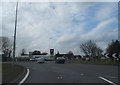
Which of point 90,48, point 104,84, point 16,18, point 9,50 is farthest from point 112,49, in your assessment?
point 104,84

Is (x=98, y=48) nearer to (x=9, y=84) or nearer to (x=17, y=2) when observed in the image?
(x=17, y=2)

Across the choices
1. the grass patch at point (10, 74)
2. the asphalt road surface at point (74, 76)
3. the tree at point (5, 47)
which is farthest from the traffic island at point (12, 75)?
the tree at point (5, 47)

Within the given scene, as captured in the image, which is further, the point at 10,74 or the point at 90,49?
the point at 90,49

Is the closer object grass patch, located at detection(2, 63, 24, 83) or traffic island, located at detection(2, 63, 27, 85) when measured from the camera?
traffic island, located at detection(2, 63, 27, 85)

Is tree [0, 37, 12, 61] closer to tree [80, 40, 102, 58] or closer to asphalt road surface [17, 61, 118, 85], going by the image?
tree [80, 40, 102, 58]

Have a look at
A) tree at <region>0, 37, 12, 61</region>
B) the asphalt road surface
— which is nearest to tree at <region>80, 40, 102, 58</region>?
tree at <region>0, 37, 12, 61</region>

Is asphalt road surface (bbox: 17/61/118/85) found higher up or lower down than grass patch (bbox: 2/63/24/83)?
lower down

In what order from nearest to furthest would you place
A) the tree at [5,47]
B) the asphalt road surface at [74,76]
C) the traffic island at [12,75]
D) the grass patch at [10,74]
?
the traffic island at [12,75] → the grass patch at [10,74] → the asphalt road surface at [74,76] → the tree at [5,47]

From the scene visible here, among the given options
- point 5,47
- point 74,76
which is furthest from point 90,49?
point 74,76

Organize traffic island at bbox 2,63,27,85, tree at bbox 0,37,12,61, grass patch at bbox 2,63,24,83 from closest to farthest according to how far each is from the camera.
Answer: traffic island at bbox 2,63,27,85 → grass patch at bbox 2,63,24,83 → tree at bbox 0,37,12,61

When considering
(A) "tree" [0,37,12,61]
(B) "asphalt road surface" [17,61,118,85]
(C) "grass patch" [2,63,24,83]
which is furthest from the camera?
(A) "tree" [0,37,12,61]

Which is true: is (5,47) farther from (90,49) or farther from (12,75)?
(12,75)

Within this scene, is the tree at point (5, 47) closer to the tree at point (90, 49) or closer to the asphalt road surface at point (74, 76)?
the tree at point (90, 49)

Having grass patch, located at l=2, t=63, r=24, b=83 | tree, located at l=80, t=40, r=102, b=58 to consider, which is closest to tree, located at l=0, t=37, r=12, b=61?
tree, located at l=80, t=40, r=102, b=58
